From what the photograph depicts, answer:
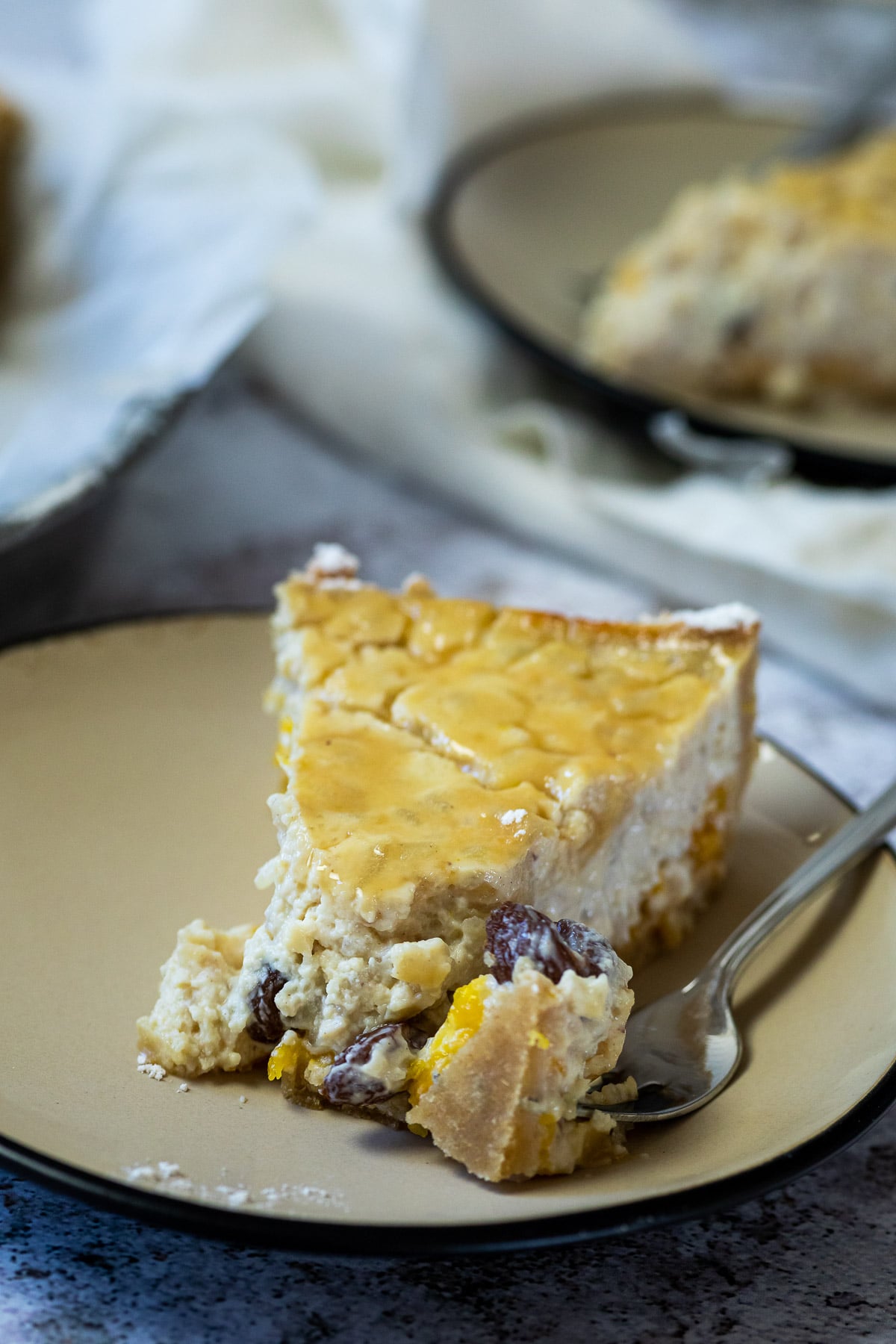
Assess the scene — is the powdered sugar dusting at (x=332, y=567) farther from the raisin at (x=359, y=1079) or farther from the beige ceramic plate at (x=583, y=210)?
the beige ceramic plate at (x=583, y=210)

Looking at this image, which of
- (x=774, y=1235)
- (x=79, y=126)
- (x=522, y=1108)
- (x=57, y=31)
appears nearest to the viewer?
(x=522, y=1108)

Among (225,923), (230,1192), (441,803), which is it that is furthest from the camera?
(225,923)

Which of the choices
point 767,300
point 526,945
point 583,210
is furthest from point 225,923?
point 583,210

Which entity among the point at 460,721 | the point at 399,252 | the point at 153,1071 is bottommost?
the point at 399,252

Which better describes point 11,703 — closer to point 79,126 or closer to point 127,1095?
point 127,1095

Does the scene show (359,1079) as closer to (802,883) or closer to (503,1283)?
(503,1283)

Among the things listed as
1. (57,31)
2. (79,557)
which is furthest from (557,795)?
(57,31)
